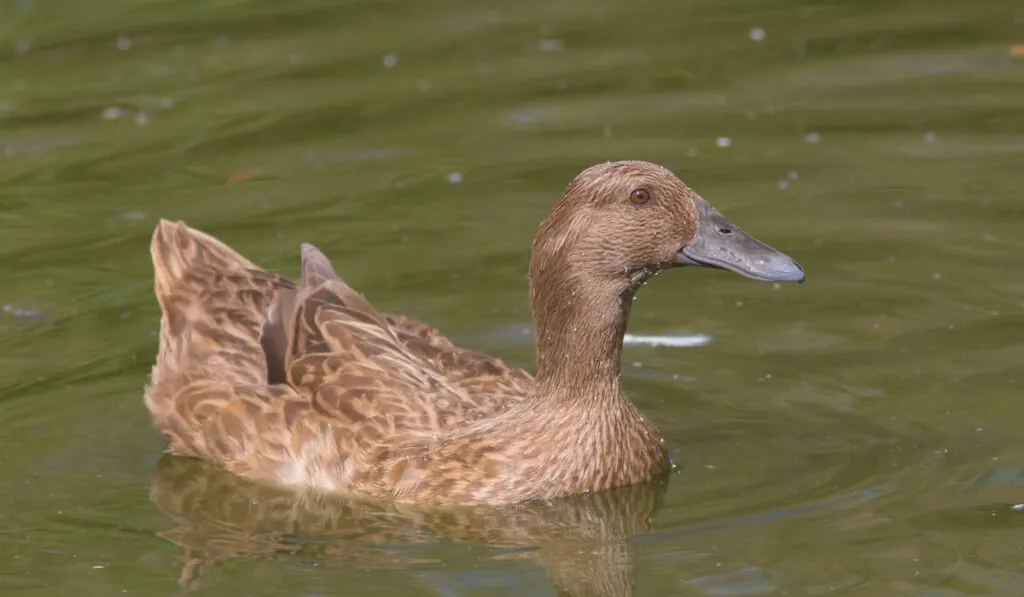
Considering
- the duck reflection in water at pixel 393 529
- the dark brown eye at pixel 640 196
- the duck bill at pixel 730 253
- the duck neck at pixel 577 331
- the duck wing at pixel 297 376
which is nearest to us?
the duck reflection in water at pixel 393 529

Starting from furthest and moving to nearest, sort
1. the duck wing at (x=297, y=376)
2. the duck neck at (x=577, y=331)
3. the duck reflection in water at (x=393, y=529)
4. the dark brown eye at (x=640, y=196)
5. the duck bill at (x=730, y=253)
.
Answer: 1. the duck wing at (x=297, y=376)
2. the duck neck at (x=577, y=331)
3. the dark brown eye at (x=640, y=196)
4. the duck bill at (x=730, y=253)
5. the duck reflection in water at (x=393, y=529)

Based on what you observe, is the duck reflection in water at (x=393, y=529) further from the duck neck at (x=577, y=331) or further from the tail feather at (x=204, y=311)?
the tail feather at (x=204, y=311)

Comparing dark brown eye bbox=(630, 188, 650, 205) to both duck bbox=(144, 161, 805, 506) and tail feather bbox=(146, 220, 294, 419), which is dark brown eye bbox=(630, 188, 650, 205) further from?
tail feather bbox=(146, 220, 294, 419)

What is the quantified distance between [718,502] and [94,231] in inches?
193

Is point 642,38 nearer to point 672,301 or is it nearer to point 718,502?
point 672,301

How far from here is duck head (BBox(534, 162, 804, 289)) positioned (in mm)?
8445

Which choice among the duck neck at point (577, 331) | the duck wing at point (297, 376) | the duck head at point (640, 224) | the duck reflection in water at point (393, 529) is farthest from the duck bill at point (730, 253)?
the duck wing at point (297, 376)

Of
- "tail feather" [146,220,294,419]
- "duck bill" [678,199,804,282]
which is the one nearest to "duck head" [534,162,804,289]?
"duck bill" [678,199,804,282]

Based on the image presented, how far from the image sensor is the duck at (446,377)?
8.48m

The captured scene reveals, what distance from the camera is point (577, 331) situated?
8719mm

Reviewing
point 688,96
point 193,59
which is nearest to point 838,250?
point 688,96

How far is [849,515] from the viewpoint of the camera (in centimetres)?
821

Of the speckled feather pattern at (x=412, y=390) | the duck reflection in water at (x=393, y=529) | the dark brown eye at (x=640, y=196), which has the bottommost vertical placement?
the duck reflection in water at (x=393, y=529)

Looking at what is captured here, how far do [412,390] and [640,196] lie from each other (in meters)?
1.46
